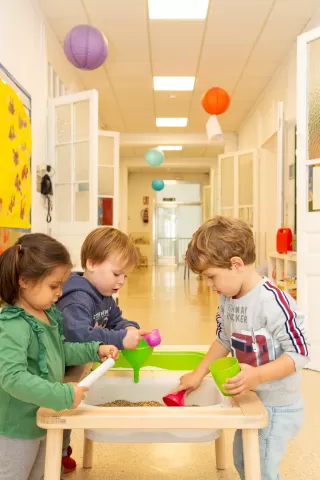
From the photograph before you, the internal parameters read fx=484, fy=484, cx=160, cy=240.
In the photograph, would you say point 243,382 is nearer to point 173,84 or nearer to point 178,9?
point 178,9

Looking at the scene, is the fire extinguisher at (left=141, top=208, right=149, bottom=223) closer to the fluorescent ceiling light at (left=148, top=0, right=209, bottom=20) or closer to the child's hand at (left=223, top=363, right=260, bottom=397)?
the fluorescent ceiling light at (left=148, top=0, right=209, bottom=20)

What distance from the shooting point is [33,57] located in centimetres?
391

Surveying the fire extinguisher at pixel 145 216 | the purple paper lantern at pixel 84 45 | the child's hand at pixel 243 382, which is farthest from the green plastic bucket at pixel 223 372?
the fire extinguisher at pixel 145 216

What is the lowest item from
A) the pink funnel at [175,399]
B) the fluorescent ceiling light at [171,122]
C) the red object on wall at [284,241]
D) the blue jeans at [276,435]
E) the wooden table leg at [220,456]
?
the wooden table leg at [220,456]

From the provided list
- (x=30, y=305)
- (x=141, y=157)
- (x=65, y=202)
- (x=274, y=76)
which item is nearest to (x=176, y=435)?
(x=30, y=305)

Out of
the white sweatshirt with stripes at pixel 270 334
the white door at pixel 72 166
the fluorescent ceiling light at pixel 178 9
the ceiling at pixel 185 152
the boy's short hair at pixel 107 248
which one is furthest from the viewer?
the ceiling at pixel 185 152

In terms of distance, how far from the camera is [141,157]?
1178 centimetres

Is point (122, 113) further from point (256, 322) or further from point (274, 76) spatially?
point (256, 322)

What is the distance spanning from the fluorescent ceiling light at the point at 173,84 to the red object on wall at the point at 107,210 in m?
1.62

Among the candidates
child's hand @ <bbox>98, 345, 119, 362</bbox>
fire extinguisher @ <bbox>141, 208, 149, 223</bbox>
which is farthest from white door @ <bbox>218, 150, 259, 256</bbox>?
fire extinguisher @ <bbox>141, 208, 149, 223</bbox>

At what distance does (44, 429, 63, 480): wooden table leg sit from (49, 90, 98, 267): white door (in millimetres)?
3309

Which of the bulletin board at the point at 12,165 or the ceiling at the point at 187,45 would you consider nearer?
the bulletin board at the point at 12,165

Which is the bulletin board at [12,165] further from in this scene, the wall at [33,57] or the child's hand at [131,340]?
the child's hand at [131,340]

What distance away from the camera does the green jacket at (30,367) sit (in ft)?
3.14
